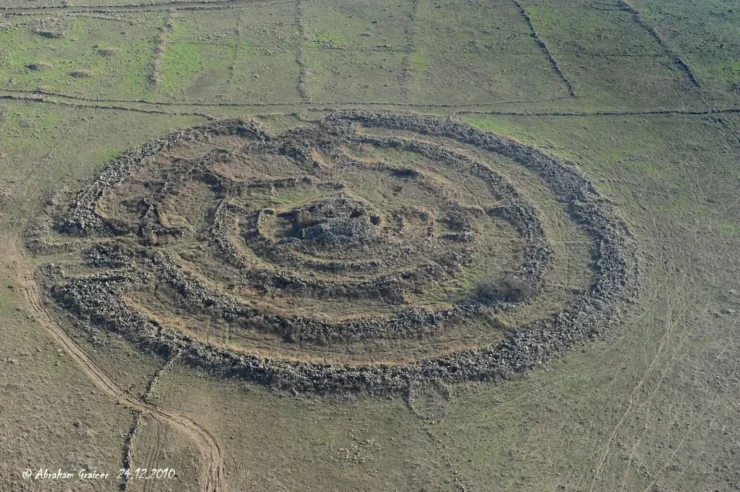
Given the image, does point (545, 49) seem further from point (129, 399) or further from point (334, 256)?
point (129, 399)

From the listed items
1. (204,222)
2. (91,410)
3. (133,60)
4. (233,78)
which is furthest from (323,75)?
(91,410)

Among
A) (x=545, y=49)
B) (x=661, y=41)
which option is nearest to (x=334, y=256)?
(x=545, y=49)

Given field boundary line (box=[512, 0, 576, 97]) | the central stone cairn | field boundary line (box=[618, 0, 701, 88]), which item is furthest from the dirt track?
field boundary line (box=[618, 0, 701, 88])

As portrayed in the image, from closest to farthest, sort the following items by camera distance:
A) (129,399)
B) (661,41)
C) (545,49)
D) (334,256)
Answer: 1. (129,399)
2. (334,256)
3. (545,49)
4. (661,41)

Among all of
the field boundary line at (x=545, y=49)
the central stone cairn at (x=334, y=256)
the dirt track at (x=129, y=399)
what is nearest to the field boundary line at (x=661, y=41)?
the field boundary line at (x=545, y=49)

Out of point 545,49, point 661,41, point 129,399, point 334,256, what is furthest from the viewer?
point 661,41

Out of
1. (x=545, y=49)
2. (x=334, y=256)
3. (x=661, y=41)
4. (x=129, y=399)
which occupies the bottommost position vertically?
(x=129, y=399)

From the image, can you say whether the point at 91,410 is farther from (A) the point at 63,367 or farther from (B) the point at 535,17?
(B) the point at 535,17
